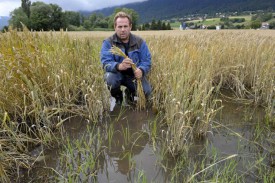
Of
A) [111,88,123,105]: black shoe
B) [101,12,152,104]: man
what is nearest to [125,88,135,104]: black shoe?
[101,12,152,104]: man

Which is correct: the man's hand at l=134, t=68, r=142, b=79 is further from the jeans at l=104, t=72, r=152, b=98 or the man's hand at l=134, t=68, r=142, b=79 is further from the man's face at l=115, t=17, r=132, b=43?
the man's face at l=115, t=17, r=132, b=43

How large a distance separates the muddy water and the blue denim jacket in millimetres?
845

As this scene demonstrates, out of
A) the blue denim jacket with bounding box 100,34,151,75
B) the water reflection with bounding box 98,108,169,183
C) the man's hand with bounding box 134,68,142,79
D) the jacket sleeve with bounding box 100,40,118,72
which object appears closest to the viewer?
the water reflection with bounding box 98,108,169,183

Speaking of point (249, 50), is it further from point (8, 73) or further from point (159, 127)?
point (8, 73)

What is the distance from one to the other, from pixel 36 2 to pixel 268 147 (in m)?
66.0

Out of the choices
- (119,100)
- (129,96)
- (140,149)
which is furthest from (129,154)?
(129,96)

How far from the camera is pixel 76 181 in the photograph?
6.03ft

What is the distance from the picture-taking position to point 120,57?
3756mm

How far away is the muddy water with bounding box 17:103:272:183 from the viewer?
199cm

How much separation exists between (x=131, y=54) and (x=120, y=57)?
0.64ft

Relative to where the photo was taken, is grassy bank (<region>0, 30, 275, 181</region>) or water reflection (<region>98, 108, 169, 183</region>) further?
grassy bank (<region>0, 30, 275, 181</region>)

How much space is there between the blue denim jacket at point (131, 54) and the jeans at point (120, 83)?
13 cm

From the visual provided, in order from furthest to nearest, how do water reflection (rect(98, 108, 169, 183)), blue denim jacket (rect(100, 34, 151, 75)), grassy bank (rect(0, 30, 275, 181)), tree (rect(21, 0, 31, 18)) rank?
tree (rect(21, 0, 31, 18)) → blue denim jacket (rect(100, 34, 151, 75)) → grassy bank (rect(0, 30, 275, 181)) → water reflection (rect(98, 108, 169, 183))

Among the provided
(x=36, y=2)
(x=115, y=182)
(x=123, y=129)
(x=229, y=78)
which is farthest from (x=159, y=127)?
(x=36, y=2)
